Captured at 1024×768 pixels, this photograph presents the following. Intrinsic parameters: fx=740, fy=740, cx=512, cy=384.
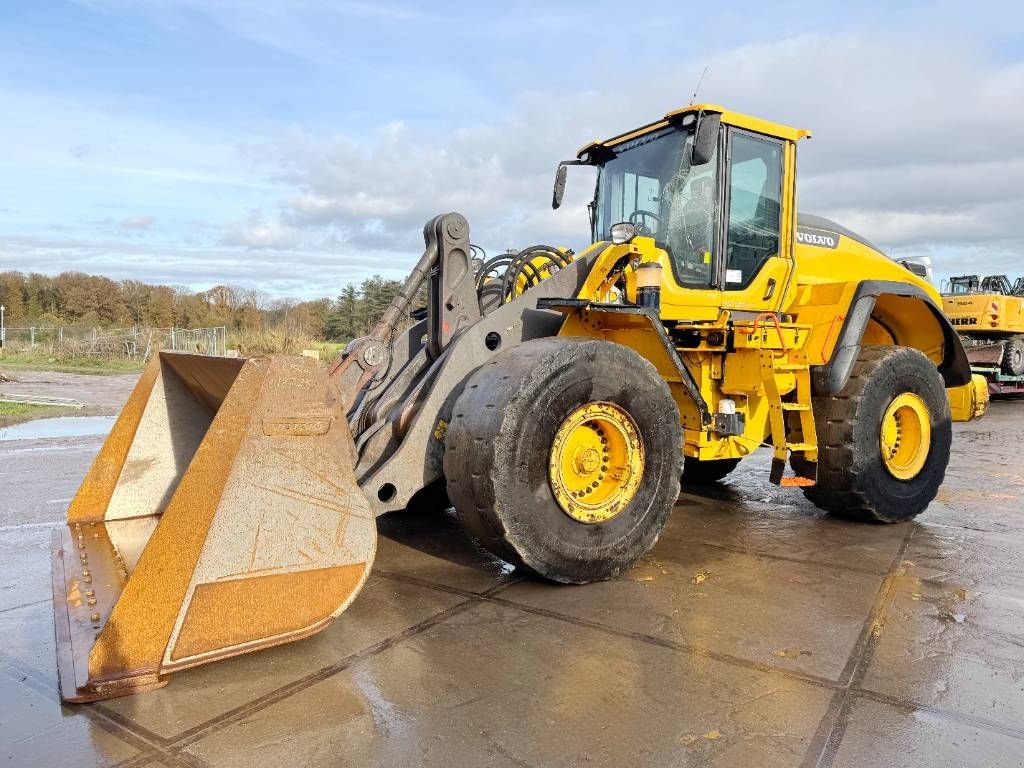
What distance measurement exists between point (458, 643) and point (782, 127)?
4.32 meters

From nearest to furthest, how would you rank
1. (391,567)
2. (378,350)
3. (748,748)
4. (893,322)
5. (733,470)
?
(748,748) < (391,567) < (378,350) < (893,322) < (733,470)

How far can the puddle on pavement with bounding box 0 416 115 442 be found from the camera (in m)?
9.24

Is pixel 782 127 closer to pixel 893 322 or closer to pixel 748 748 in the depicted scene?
pixel 893 322

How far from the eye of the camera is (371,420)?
4.29m

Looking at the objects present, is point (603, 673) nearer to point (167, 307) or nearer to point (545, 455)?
point (545, 455)

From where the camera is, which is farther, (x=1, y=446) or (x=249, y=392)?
(x=1, y=446)

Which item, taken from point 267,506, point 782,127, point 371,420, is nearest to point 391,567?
point 371,420

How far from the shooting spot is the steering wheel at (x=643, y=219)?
513 centimetres

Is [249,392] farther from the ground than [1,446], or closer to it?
farther from the ground

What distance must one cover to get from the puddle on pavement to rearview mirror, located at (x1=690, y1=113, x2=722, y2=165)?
8.13 m

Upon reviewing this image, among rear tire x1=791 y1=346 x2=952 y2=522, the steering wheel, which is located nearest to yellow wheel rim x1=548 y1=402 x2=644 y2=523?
the steering wheel

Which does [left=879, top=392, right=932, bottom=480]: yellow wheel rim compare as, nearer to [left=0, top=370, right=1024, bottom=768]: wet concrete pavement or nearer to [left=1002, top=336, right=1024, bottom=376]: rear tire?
[left=0, top=370, right=1024, bottom=768]: wet concrete pavement

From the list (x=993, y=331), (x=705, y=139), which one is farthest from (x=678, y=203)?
(x=993, y=331)

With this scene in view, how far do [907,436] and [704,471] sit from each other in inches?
69.0
